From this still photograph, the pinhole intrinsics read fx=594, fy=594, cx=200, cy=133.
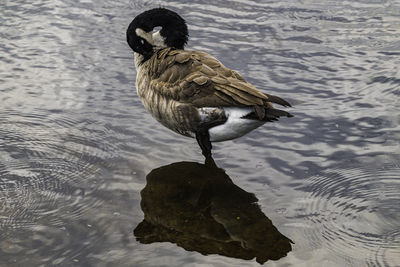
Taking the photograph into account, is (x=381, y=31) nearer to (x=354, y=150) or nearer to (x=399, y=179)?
(x=354, y=150)

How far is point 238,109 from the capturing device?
5637 millimetres

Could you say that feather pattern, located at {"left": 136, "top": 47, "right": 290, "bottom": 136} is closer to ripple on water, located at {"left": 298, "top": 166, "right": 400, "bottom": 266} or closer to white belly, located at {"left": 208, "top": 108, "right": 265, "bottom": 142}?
white belly, located at {"left": 208, "top": 108, "right": 265, "bottom": 142}

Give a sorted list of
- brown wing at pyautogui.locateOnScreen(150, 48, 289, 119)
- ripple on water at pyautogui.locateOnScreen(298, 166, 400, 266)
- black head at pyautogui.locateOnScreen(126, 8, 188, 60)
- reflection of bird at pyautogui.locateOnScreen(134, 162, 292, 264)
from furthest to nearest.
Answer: black head at pyautogui.locateOnScreen(126, 8, 188, 60), brown wing at pyautogui.locateOnScreen(150, 48, 289, 119), reflection of bird at pyautogui.locateOnScreen(134, 162, 292, 264), ripple on water at pyautogui.locateOnScreen(298, 166, 400, 266)

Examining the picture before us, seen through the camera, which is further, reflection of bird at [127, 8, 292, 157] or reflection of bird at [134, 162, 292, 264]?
reflection of bird at [127, 8, 292, 157]

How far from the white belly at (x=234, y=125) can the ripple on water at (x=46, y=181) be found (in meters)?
1.26

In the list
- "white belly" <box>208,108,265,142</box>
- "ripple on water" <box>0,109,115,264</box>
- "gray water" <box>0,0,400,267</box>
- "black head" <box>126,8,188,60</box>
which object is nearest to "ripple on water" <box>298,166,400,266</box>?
"gray water" <box>0,0,400,267</box>

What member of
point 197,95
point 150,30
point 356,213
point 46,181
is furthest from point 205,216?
point 150,30

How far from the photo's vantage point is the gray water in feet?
16.0

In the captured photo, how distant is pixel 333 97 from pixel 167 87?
237 cm

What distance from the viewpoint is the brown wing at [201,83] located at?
18.2ft

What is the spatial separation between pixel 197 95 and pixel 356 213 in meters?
1.86

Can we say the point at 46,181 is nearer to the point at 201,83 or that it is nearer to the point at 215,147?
the point at 201,83

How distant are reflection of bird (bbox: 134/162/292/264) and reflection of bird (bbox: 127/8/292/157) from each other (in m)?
0.42

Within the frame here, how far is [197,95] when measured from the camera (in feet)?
19.0
